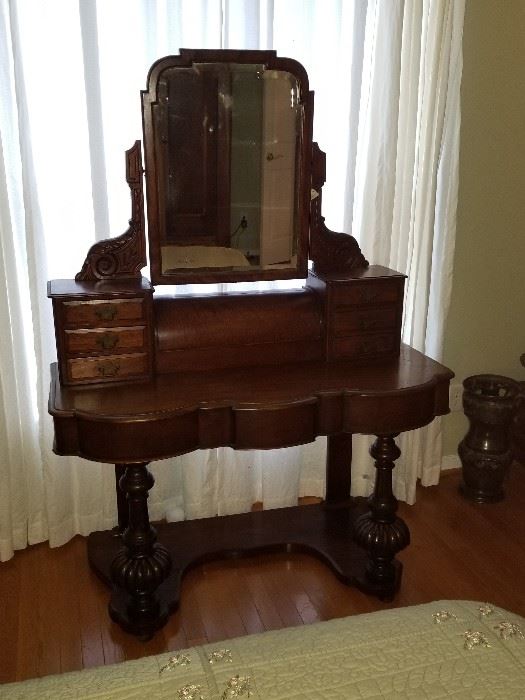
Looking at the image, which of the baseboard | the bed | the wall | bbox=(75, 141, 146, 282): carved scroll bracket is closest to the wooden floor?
the baseboard

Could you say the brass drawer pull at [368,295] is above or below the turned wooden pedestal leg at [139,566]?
above

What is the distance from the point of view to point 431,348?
2.73 meters

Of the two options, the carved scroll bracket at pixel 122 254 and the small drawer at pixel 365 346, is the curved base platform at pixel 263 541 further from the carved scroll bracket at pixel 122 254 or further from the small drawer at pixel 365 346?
the carved scroll bracket at pixel 122 254

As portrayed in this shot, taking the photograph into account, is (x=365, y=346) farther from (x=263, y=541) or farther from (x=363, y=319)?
(x=263, y=541)

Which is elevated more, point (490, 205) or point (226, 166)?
point (226, 166)

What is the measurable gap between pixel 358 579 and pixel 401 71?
1.67 meters

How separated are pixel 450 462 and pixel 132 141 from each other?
6.20ft

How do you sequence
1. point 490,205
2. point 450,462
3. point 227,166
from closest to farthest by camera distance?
point 227,166 < point 490,205 < point 450,462

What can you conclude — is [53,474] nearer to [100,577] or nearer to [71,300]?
[100,577]

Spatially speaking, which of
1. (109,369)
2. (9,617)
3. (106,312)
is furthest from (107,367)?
(9,617)

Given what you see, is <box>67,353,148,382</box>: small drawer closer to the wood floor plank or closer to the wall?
the wood floor plank

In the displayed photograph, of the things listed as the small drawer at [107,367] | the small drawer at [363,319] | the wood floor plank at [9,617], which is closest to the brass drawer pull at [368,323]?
the small drawer at [363,319]

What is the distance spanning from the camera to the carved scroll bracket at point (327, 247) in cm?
209

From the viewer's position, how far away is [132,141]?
2170 millimetres
